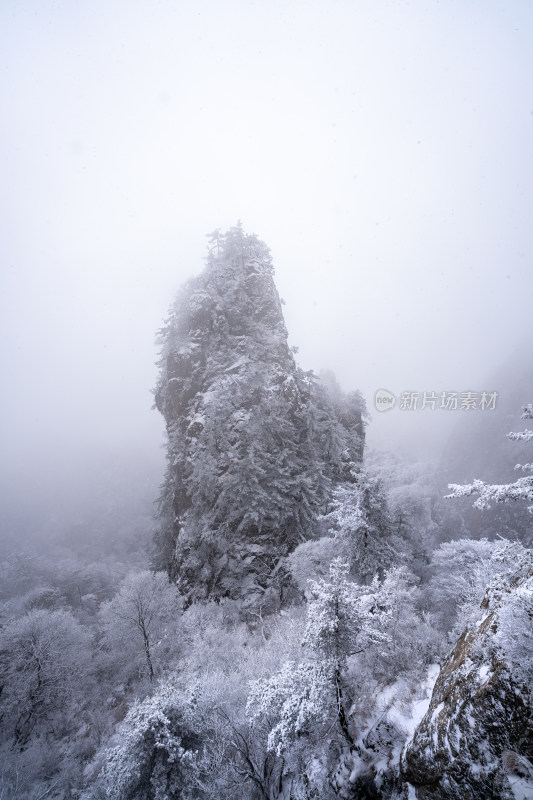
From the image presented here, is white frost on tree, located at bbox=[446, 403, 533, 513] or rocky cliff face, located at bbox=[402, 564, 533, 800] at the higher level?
white frost on tree, located at bbox=[446, 403, 533, 513]

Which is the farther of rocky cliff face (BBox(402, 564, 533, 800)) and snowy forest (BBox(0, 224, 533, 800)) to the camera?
snowy forest (BBox(0, 224, 533, 800))

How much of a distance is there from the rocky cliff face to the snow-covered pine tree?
53.7 ft

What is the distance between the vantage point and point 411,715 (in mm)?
9195

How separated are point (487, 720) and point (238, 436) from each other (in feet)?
66.6

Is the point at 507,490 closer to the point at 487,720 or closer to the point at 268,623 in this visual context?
the point at 487,720

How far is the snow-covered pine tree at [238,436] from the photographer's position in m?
23.8

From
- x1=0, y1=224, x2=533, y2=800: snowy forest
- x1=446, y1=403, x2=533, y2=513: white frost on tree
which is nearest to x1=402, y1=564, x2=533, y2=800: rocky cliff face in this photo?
x1=0, y1=224, x2=533, y2=800: snowy forest

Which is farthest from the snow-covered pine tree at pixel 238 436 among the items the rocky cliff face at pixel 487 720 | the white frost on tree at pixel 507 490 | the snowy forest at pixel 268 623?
the white frost on tree at pixel 507 490

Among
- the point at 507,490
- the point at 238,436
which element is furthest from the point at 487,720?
the point at 238,436

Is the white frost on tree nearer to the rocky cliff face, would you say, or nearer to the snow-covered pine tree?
the rocky cliff face

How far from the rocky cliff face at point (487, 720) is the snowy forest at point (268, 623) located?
34mm

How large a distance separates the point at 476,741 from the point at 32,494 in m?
109

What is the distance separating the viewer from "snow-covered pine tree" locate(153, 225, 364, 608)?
23766mm

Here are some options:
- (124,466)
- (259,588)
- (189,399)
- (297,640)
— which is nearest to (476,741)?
(297,640)
